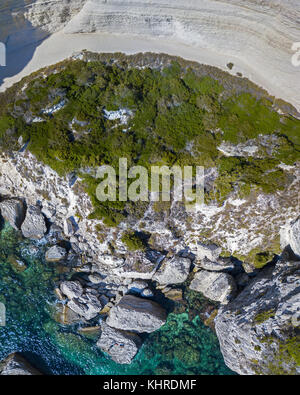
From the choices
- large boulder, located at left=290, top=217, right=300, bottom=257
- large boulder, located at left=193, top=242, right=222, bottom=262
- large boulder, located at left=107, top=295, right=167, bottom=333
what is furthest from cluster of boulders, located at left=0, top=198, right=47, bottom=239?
large boulder, located at left=290, top=217, right=300, bottom=257

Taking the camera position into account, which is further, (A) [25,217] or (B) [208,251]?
(A) [25,217]

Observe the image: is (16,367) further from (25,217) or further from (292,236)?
(292,236)

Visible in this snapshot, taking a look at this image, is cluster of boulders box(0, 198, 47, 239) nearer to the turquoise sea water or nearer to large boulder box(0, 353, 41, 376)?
the turquoise sea water

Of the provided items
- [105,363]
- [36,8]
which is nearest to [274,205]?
[105,363]

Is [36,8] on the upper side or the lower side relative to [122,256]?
upper

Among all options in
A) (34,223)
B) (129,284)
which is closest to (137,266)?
(129,284)

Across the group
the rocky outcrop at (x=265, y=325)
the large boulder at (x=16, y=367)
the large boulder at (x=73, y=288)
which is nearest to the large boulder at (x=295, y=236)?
the rocky outcrop at (x=265, y=325)
